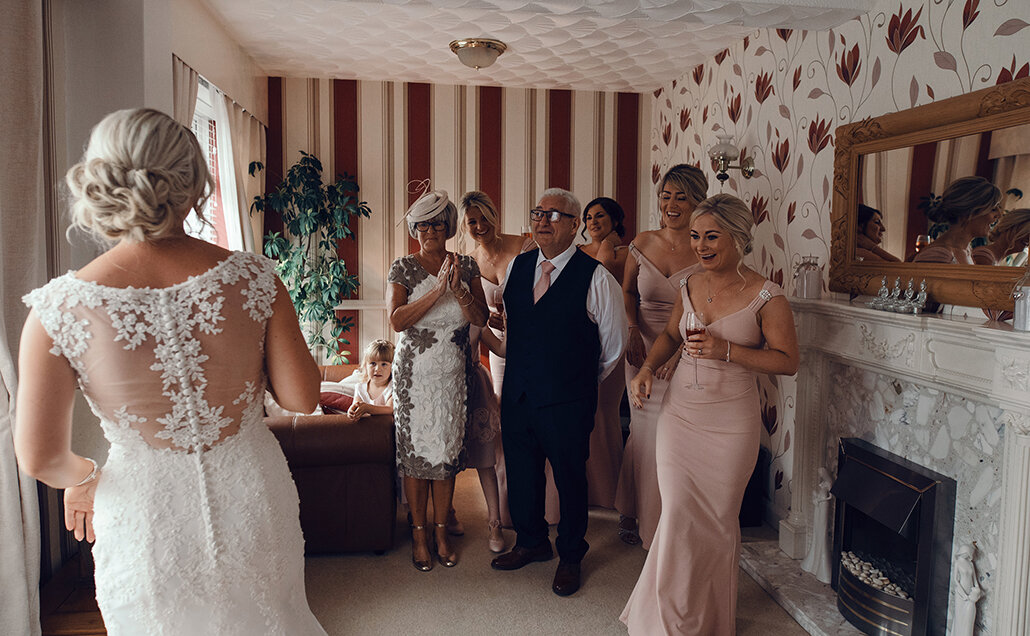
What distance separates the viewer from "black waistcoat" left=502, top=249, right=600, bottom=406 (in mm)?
2730

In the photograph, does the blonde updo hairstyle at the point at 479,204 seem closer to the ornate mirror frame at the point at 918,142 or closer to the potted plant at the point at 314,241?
the ornate mirror frame at the point at 918,142

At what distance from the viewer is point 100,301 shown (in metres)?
1.25

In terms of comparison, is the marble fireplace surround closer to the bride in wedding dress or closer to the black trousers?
the black trousers

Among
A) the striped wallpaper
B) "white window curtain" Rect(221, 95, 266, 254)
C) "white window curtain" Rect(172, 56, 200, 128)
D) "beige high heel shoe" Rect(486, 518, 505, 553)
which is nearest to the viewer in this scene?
"beige high heel shoe" Rect(486, 518, 505, 553)

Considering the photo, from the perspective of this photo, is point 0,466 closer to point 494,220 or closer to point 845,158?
point 494,220

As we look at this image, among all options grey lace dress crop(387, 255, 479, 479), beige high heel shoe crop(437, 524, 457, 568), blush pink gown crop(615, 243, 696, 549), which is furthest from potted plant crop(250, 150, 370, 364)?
blush pink gown crop(615, 243, 696, 549)

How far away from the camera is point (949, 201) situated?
2.45 meters

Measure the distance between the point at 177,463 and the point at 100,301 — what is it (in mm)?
360

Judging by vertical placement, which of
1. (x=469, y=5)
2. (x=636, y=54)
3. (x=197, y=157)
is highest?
(x=636, y=54)

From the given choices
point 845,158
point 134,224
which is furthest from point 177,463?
point 845,158

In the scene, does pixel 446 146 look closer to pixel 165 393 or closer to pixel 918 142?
pixel 918 142

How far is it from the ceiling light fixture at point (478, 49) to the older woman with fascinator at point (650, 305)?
1.69m

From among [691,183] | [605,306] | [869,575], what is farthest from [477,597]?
[691,183]

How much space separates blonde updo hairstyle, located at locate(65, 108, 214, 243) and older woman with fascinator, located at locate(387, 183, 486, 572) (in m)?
1.57
